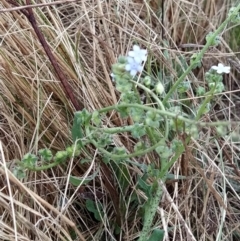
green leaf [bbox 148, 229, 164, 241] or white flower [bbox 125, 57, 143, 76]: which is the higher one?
white flower [bbox 125, 57, 143, 76]

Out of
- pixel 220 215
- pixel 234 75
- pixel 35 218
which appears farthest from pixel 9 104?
pixel 234 75

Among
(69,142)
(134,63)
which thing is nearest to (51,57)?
(69,142)

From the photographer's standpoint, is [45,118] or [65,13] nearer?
[45,118]

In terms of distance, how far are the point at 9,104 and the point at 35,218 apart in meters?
0.24

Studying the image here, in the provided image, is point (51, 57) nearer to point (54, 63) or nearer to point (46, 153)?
point (54, 63)

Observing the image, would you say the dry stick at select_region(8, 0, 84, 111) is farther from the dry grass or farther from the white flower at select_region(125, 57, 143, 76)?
the white flower at select_region(125, 57, 143, 76)

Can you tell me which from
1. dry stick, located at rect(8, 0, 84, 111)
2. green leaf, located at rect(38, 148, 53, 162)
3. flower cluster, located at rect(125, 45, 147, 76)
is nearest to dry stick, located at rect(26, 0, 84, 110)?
dry stick, located at rect(8, 0, 84, 111)

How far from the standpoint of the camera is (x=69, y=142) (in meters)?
1.12

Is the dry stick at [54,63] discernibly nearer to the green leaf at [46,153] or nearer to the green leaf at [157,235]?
Answer: the green leaf at [46,153]

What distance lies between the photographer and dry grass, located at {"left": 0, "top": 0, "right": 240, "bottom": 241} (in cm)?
104

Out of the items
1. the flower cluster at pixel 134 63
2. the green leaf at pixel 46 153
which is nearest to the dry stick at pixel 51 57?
the green leaf at pixel 46 153

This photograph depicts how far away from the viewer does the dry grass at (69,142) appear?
1.04 metres

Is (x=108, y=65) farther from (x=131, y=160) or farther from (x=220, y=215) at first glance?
(x=220, y=215)

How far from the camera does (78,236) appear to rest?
3.40 ft
